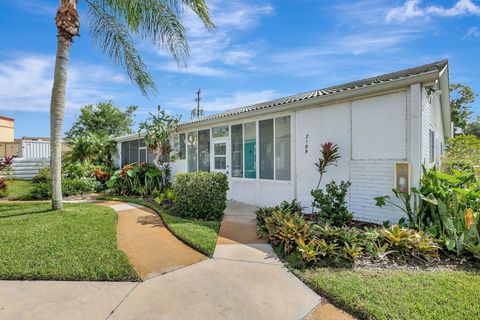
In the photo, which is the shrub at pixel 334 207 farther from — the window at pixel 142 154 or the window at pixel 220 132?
the window at pixel 142 154

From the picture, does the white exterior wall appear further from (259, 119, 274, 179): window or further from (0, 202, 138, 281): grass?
(0, 202, 138, 281): grass

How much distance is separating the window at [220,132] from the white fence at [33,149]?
1684 cm

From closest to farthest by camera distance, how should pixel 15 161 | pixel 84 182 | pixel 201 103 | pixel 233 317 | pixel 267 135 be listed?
pixel 233 317 < pixel 267 135 < pixel 84 182 < pixel 15 161 < pixel 201 103

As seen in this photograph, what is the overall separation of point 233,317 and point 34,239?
4308mm

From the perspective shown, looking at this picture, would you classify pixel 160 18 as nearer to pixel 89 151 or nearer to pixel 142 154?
pixel 142 154

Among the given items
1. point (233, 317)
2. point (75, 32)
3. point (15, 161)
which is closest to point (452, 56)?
point (233, 317)

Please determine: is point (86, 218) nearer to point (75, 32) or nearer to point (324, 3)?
point (75, 32)

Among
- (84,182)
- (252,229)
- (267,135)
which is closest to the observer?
(252,229)

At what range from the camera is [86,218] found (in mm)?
6148

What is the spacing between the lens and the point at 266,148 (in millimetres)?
8039

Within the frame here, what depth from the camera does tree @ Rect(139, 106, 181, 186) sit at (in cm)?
1044

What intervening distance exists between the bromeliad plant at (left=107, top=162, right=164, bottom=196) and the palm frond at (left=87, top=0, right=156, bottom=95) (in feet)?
13.2

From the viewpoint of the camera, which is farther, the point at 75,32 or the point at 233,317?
the point at 75,32

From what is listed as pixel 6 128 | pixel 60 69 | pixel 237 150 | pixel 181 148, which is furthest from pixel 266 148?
pixel 6 128
